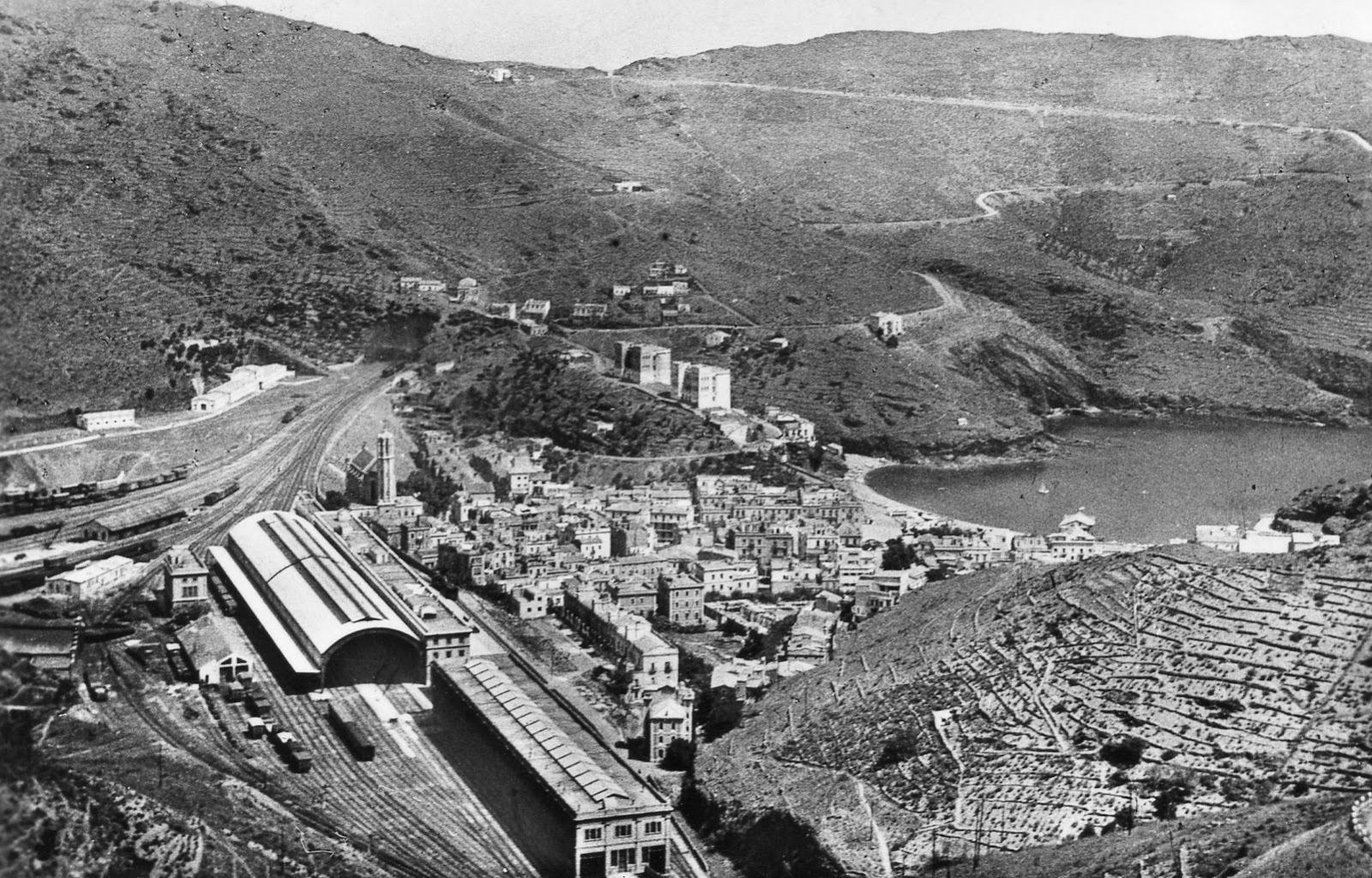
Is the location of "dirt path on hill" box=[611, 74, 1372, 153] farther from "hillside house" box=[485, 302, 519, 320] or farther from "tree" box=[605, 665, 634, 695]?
"tree" box=[605, 665, 634, 695]

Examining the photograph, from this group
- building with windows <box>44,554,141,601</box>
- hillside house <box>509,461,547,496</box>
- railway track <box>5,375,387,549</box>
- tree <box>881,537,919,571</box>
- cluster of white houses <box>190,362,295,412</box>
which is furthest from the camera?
cluster of white houses <box>190,362,295,412</box>

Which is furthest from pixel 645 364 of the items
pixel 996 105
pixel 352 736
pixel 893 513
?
pixel 996 105

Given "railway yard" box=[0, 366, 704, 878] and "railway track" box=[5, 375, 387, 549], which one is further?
"railway track" box=[5, 375, 387, 549]

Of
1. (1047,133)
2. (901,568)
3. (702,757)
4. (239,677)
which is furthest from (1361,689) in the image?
(1047,133)

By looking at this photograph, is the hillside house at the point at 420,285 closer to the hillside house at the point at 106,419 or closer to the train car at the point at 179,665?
the hillside house at the point at 106,419

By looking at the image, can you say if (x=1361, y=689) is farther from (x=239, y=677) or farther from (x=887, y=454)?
(x=887, y=454)

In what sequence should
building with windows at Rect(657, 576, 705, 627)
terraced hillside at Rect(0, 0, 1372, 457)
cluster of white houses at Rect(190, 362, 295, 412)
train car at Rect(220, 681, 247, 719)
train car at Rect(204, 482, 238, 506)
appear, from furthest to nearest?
terraced hillside at Rect(0, 0, 1372, 457), cluster of white houses at Rect(190, 362, 295, 412), train car at Rect(204, 482, 238, 506), building with windows at Rect(657, 576, 705, 627), train car at Rect(220, 681, 247, 719)

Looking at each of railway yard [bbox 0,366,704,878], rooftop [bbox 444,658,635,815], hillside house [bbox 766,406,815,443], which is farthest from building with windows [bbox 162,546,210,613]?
hillside house [bbox 766,406,815,443]
